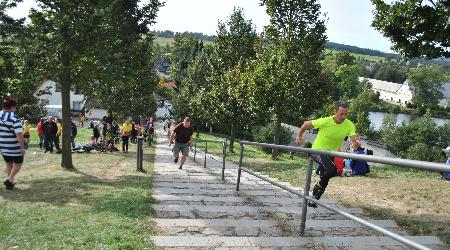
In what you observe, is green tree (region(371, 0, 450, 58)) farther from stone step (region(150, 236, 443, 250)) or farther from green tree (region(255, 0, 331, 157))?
green tree (region(255, 0, 331, 157))

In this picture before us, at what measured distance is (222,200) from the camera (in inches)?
279

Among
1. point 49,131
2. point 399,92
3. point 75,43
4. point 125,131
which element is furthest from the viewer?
point 399,92

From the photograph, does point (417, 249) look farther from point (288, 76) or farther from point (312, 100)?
point (312, 100)

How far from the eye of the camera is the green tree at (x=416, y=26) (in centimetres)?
1184

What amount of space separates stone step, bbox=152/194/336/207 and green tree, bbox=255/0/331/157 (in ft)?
60.2

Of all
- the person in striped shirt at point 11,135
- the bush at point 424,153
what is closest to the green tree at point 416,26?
the person in striped shirt at point 11,135

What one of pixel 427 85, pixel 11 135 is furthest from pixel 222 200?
pixel 427 85

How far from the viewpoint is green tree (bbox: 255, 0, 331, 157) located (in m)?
25.6

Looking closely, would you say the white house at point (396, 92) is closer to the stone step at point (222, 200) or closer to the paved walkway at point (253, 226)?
the stone step at point (222, 200)

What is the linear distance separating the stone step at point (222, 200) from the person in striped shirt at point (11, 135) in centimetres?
301

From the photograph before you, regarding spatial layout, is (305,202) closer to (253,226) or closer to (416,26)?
(253,226)

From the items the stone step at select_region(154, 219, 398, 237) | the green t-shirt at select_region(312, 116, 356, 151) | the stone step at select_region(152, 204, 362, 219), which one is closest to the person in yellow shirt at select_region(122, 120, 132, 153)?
the stone step at select_region(152, 204, 362, 219)

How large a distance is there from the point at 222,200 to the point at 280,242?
2613 mm

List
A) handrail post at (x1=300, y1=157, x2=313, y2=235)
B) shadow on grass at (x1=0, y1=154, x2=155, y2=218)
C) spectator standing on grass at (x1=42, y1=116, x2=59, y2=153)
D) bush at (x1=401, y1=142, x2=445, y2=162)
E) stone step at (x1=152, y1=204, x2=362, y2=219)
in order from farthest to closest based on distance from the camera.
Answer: bush at (x1=401, y1=142, x2=445, y2=162)
spectator standing on grass at (x1=42, y1=116, x2=59, y2=153)
shadow on grass at (x1=0, y1=154, x2=155, y2=218)
stone step at (x1=152, y1=204, x2=362, y2=219)
handrail post at (x1=300, y1=157, x2=313, y2=235)
